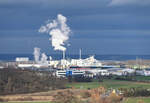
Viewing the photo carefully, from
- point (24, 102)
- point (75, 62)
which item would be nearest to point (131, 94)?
point (24, 102)

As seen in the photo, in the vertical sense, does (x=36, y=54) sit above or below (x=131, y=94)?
above

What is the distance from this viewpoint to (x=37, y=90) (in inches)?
2894

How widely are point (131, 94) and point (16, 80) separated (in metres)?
22.1

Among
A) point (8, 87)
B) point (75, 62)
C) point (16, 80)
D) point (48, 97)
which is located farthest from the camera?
point (75, 62)

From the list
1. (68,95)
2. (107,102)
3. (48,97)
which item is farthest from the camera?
(48,97)

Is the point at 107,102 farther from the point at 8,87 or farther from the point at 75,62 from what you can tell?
the point at 75,62

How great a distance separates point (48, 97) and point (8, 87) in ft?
41.0

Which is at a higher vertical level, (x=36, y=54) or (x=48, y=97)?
(x=36, y=54)

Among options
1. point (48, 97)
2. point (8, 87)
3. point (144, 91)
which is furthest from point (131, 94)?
point (8, 87)

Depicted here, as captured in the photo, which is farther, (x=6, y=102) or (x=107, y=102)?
(x=6, y=102)

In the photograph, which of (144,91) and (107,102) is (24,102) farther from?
(107,102)

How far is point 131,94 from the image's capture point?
206 feet

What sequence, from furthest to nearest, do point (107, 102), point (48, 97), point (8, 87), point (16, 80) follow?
point (16, 80) → point (8, 87) → point (48, 97) → point (107, 102)

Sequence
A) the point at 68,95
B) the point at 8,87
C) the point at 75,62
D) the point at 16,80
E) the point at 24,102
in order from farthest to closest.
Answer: the point at 75,62, the point at 16,80, the point at 8,87, the point at 24,102, the point at 68,95
